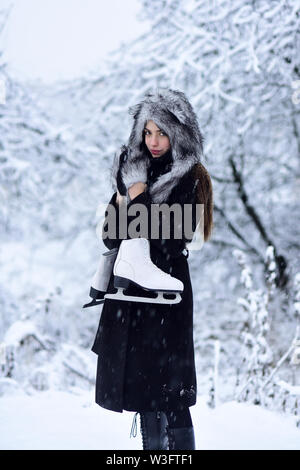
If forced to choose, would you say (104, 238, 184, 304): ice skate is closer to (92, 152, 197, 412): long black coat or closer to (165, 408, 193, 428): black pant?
(92, 152, 197, 412): long black coat

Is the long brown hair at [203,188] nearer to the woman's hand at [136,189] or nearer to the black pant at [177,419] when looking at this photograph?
the woman's hand at [136,189]

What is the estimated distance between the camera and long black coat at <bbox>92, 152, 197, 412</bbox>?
7.29 ft

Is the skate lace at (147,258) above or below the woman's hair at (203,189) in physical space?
below

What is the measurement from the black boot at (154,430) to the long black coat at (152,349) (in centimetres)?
12

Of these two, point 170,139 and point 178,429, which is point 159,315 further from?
point 170,139

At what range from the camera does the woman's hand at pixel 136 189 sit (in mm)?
2314

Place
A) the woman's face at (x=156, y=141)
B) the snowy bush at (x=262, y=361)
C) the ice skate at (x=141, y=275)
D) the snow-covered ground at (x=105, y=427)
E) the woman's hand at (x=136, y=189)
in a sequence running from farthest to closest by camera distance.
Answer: the snowy bush at (x=262, y=361) → the snow-covered ground at (x=105, y=427) → the woman's face at (x=156, y=141) → the woman's hand at (x=136, y=189) → the ice skate at (x=141, y=275)

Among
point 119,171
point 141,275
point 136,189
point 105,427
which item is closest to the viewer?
point 141,275

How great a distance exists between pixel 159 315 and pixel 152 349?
14 centimetres

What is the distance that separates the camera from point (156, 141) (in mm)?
2416

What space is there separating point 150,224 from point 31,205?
17.4ft

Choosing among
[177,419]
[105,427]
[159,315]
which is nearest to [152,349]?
[159,315]

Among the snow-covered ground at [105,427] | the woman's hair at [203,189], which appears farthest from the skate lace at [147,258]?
the snow-covered ground at [105,427]

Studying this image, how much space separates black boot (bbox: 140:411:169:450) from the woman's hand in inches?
37.4
